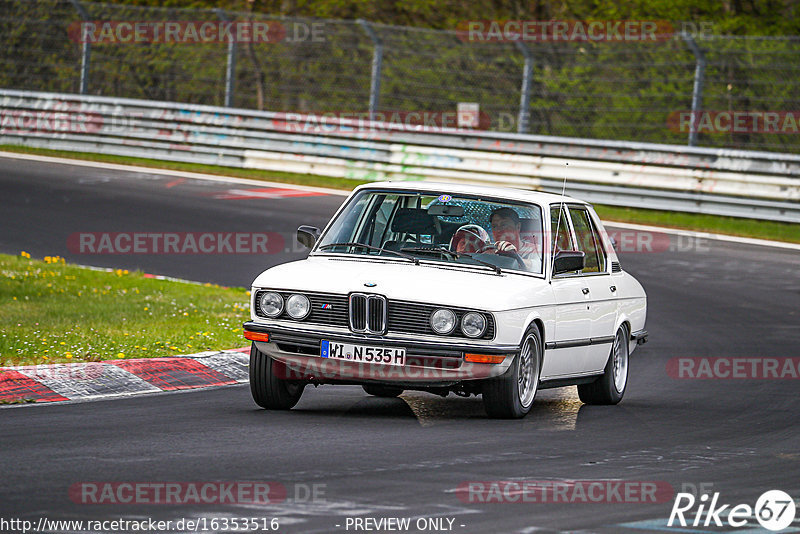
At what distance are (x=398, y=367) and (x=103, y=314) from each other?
481 cm

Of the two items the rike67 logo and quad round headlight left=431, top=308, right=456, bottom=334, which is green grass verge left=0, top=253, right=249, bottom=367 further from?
the rike67 logo

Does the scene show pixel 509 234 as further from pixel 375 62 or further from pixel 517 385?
pixel 375 62

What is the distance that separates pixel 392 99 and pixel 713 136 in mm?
5627

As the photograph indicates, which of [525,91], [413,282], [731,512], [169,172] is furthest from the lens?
[169,172]

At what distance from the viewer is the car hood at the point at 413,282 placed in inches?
333

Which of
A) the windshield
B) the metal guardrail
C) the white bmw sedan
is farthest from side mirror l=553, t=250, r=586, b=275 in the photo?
the metal guardrail

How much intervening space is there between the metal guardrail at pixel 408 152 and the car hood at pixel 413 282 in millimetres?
10164

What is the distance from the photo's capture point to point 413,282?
8578 mm

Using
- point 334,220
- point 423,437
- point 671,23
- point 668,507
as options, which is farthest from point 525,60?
point 668,507

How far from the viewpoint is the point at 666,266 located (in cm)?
1789

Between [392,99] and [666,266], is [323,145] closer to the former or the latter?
[392,99]

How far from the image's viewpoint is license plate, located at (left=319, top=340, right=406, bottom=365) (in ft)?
27.6

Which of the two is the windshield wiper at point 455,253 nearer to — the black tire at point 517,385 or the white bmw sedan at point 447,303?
the white bmw sedan at point 447,303

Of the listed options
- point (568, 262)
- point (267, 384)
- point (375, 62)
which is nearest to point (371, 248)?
point (267, 384)
